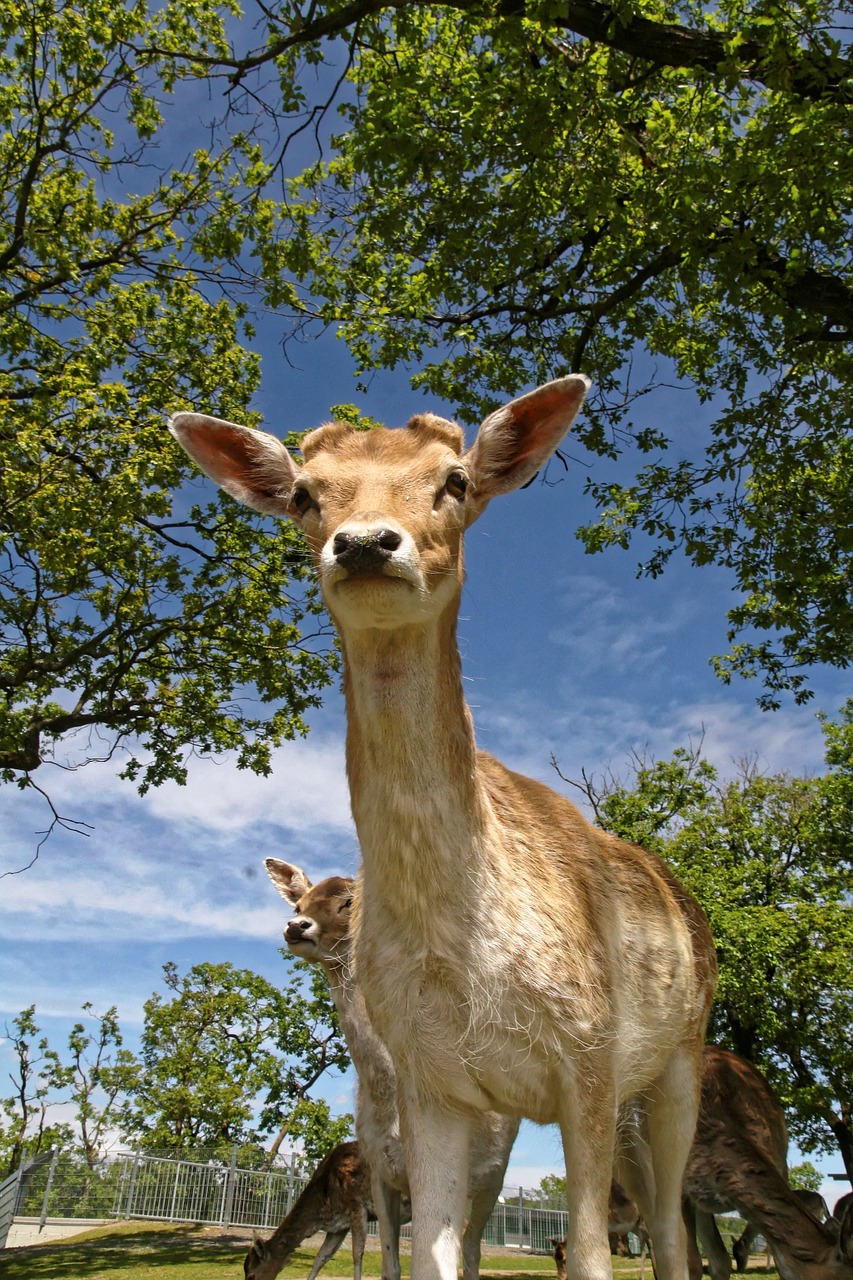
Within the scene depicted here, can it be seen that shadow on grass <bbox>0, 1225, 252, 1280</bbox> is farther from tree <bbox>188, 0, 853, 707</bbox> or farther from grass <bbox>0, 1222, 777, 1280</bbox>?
tree <bbox>188, 0, 853, 707</bbox>

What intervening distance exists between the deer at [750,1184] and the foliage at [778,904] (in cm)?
1128

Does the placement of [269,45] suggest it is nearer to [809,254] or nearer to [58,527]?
[809,254]

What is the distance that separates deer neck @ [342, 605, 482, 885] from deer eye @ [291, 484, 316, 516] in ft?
2.12

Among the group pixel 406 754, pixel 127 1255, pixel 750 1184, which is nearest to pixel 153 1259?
pixel 127 1255

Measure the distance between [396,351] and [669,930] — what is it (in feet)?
32.5

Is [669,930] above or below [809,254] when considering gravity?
below

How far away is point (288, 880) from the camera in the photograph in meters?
10.2

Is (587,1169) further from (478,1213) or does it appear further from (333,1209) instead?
(333,1209)

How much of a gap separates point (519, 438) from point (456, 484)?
1.82 feet

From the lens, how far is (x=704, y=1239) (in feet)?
39.4

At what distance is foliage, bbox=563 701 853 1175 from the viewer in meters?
23.3

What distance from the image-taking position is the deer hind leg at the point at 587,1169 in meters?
3.24

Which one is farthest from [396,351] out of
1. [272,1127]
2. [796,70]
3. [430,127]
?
[272,1127]

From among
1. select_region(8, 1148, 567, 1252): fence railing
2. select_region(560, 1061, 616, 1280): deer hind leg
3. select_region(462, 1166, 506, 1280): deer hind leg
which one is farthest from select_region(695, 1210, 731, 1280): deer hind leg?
select_region(8, 1148, 567, 1252): fence railing
